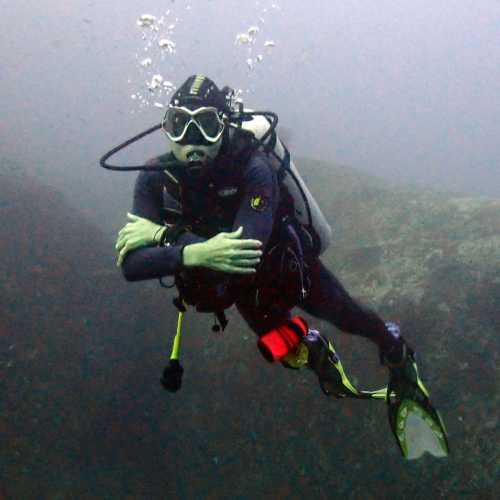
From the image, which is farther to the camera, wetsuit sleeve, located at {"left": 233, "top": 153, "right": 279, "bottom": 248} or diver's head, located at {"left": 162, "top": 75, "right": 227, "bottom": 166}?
diver's head, located at {"left": 162, "top": 75, "right": 227, "bottom": 166}

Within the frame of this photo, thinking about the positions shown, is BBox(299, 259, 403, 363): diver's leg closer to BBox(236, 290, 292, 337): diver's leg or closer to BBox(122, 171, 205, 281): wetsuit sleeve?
BBox(236, 290, 292, 337): diver's leg

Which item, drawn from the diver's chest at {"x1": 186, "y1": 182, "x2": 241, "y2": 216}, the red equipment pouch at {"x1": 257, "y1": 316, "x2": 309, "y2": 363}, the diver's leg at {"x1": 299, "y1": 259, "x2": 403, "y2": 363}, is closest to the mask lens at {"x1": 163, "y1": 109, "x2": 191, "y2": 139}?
the diver's chest at {"x1": 186, "y1": 182, "x2": 241, "y2": 216}

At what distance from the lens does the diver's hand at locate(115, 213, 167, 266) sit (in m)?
2.74

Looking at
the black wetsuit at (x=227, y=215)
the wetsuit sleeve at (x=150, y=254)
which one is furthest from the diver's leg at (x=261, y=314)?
the wetsuit sleeve at (x=150, y=254)

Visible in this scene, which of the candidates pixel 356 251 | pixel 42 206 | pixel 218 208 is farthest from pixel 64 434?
pixel 42 206

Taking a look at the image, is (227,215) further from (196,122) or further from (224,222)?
(196,122)

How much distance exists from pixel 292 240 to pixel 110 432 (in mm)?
5124

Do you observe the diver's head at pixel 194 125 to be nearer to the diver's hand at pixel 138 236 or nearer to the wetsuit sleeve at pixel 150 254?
the wetsuit sleeve at pixel 150 254

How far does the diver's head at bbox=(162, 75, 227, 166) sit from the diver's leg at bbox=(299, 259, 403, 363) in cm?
164

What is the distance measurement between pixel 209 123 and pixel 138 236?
0.98 metres

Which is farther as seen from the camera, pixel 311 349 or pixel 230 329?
pixel 230 329

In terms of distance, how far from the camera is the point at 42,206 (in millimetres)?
13039

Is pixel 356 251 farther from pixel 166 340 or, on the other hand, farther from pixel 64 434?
pixel 64 434

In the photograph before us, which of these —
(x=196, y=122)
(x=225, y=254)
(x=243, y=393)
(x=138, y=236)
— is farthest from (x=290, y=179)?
(x=243, y=393)
